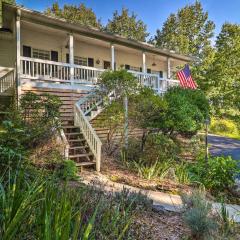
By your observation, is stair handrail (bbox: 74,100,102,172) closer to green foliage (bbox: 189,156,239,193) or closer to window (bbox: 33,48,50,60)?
green foliage (bbox: 189,156,239,193)

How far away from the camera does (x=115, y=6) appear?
40.6 m

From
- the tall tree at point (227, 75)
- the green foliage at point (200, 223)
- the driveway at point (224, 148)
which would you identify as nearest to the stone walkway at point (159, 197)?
the green foliage at point (200, 223)

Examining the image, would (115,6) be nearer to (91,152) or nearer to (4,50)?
(4,50)

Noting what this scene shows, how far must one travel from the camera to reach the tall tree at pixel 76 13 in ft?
126

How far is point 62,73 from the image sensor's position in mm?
14492

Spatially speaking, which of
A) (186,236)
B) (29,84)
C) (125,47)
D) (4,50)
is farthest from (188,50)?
(186,236)

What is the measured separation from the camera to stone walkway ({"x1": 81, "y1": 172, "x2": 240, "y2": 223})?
19.3 ft

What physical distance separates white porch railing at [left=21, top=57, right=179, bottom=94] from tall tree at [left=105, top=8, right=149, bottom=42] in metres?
26.3

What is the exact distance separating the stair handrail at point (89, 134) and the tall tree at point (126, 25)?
31.5 metres

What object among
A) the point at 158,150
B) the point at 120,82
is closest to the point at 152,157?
the point at 158,150

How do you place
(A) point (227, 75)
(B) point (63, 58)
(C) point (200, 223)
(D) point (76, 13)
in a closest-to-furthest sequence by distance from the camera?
(C) point (200, 223) < (B) point (63, 58) < (A) point (227, 75) < (D) point (76, 13)

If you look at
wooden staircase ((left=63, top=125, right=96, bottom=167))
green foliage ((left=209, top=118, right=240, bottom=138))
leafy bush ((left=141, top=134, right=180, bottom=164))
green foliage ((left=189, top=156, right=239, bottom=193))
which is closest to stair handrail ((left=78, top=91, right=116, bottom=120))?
wooden staircase ((left=63, top=125, right=96, bottom=167))

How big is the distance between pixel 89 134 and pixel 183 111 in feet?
15.0

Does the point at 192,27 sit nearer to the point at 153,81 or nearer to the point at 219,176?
the point at 153,81
